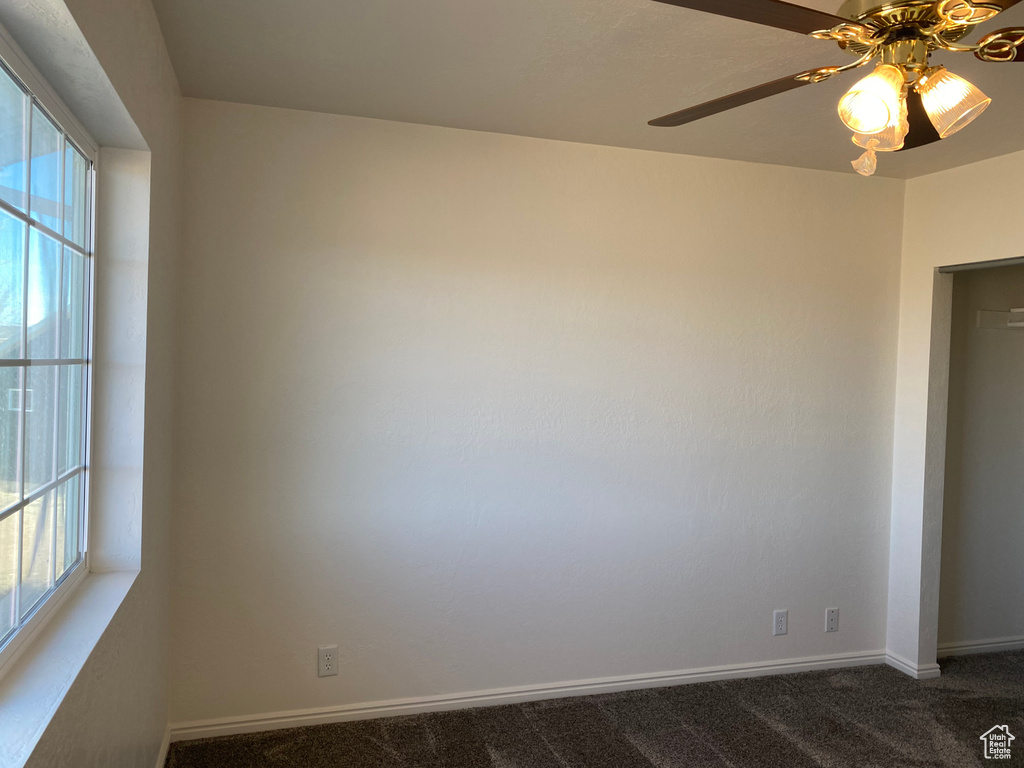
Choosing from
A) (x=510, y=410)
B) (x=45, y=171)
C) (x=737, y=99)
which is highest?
(x=737, y=99)

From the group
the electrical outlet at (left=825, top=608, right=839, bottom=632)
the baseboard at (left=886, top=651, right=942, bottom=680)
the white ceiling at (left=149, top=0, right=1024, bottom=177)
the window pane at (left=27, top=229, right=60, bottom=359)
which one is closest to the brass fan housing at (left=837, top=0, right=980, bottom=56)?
the white ceiling at (left=149, top=0, right=1024, bottom=177)

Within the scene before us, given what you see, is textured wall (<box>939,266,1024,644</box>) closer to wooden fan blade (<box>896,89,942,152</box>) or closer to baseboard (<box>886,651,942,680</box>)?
baseboard (<box>886,651,942,680</box>)

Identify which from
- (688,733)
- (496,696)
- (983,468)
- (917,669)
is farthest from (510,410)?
(983,468)

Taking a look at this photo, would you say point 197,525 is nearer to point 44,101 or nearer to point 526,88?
point 44,101

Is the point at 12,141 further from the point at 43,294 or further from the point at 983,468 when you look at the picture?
the point at 983,468

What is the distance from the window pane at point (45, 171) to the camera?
4.79ft

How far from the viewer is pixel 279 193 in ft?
9.03

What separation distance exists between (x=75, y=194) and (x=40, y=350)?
0.46m

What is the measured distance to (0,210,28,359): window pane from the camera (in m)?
1.31

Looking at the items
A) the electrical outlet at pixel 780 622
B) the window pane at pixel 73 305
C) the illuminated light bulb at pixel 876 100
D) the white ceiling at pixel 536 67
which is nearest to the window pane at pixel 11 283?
the window pane at pixel 73 305

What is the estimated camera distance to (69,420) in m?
1.75

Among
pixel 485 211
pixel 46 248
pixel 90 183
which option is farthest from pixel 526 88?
pixel 46 248

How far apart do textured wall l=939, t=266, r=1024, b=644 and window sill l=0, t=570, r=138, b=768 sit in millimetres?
3812

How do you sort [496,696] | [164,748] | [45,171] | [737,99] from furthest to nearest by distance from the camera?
[496,696] < [164,748] < [737,99] < [45,171]
